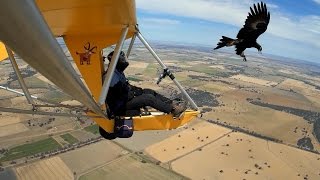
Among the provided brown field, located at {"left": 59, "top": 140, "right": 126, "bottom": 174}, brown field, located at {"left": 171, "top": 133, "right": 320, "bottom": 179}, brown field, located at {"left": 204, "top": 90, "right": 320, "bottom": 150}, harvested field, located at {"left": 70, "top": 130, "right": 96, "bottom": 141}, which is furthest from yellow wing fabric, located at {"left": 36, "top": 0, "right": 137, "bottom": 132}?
brown field, located at {"left": 204, "top": 90, "right": 320, "bottom": 150}

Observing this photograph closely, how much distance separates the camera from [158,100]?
8820 mm

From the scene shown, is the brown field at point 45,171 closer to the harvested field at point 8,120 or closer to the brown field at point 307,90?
the harvested field at point 8,120

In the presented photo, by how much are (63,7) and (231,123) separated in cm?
7774

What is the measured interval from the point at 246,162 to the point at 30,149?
35982mm

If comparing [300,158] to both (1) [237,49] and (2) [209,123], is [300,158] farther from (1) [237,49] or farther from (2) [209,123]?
(1) [237,49]

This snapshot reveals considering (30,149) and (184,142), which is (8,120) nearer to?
(30,149)

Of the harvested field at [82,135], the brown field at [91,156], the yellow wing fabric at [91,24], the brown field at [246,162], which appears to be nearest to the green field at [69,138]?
the harvested field at [82,135]

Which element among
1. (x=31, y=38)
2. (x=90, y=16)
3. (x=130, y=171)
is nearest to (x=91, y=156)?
(x=130, y=171)

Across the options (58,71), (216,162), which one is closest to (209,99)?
(216,162)

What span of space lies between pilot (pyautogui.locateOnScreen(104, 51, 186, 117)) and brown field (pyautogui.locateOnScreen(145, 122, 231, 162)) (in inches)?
1736

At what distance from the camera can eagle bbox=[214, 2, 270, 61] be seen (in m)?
7.34

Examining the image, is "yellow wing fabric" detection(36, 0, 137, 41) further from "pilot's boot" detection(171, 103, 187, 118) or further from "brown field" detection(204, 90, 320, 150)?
"brown field" detection(204, 90, 320, 150)

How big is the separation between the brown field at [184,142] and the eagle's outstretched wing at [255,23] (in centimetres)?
4576

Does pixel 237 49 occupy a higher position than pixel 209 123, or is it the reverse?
pixel 237 49
